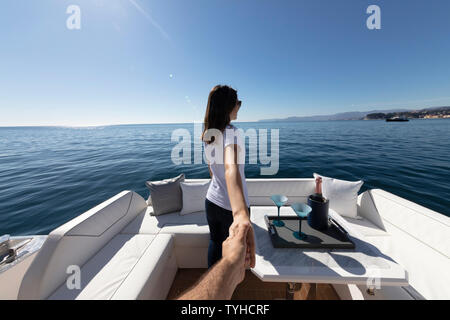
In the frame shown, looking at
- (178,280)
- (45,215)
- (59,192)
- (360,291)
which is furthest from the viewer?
(59,192)

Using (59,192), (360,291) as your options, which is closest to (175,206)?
(360,291)

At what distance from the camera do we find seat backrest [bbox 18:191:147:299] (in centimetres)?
143

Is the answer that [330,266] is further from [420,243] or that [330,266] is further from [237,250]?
[420,243]

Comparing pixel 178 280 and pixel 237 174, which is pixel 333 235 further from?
pixel 178 280

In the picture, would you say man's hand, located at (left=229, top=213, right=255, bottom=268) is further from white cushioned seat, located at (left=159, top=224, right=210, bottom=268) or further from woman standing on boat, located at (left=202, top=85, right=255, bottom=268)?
white cushioned seat, located at (left=159, top=224, right=210, bottom=268)

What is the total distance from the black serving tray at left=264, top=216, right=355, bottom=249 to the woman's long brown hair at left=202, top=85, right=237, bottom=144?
120cm

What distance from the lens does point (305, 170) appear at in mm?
5996

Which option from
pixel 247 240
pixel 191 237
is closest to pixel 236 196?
pixel 247 240

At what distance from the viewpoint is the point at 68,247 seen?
1646 mm

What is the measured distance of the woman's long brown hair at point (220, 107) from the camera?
130 cm

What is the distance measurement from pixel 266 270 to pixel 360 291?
4.36 feet
